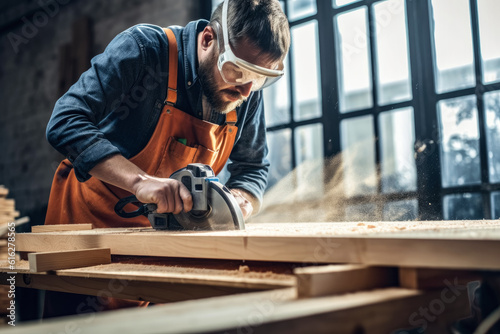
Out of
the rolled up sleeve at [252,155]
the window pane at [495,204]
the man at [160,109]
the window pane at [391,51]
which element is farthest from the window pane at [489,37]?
the man at [160,109]

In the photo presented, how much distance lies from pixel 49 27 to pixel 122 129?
4.74 meters

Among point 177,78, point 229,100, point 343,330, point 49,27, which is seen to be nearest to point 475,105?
point 229,100

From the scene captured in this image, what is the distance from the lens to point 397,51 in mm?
3365

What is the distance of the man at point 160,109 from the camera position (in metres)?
1.87

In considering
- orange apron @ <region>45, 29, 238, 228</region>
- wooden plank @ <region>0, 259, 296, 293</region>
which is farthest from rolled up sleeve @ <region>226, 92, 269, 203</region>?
A: wooden plank @ <region>0, 259, 296, 293</region>

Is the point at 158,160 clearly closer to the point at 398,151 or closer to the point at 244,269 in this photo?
the point at 244,269

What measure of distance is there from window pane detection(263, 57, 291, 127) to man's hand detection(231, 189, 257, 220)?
5.31 ft

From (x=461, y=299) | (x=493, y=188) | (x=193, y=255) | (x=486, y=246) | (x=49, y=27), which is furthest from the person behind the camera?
(x=49, y=27)

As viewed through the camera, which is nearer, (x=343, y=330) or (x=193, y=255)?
(x=343, y=330)

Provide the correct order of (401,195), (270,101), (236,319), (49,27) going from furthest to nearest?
1. (49,27)
2. (270,101)
3. (401,195)
4. (236,319)

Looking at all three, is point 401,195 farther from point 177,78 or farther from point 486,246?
point 486,246

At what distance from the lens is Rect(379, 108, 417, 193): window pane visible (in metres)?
3.21

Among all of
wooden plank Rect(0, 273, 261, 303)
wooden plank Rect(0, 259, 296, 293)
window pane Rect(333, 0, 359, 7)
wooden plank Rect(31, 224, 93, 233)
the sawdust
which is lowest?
wooden plank Rect(0, 273, 261, 303)

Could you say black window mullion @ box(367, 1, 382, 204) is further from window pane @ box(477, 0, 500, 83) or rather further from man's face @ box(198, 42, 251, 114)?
man's face @ box(198, 42, 251, 114)
